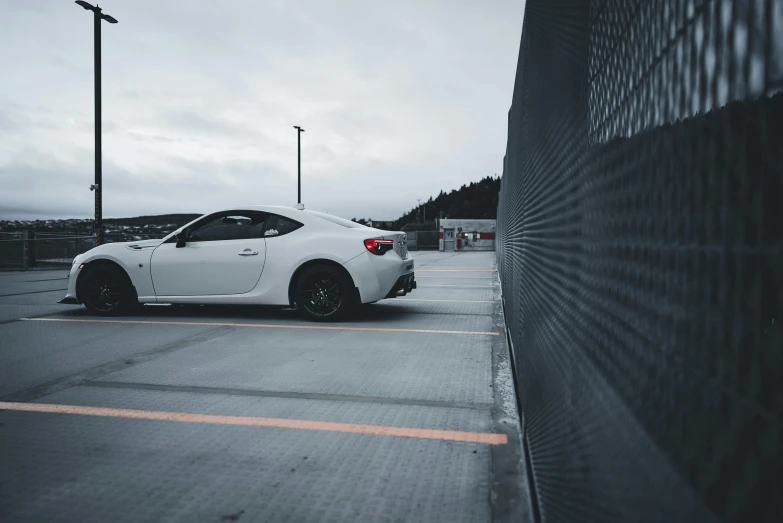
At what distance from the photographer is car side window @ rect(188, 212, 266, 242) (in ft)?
24.8

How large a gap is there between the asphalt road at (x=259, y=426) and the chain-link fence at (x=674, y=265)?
1021mm

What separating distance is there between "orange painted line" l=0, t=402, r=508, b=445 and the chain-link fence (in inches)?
54.8

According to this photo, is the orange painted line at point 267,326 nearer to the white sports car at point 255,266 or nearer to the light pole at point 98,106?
the white sports car at point 255,266

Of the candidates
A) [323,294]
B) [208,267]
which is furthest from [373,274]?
[208,267]

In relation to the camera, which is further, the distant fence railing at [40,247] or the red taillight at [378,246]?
the distant fence railing at [40,247]

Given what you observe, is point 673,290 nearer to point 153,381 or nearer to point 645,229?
point 645,229

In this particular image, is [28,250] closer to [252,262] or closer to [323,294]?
[252,262]

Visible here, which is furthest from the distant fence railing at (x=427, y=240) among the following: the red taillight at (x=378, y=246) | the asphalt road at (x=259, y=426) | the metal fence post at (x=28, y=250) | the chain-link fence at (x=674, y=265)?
the chain-link fence at (x=674, y=265)

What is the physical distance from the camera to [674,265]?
2.81 feet

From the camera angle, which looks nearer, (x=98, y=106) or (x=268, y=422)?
(x=268, y=422)

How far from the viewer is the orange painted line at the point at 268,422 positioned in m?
3.22

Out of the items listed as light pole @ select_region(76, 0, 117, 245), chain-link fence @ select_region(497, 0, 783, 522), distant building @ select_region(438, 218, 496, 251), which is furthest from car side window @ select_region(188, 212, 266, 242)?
distant building @ select_region(438, 218, 496, 251)

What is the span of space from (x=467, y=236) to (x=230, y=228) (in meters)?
45.5

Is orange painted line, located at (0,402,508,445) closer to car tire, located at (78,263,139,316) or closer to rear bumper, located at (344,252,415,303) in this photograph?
rear bumper, located at (344,252,415,303)
